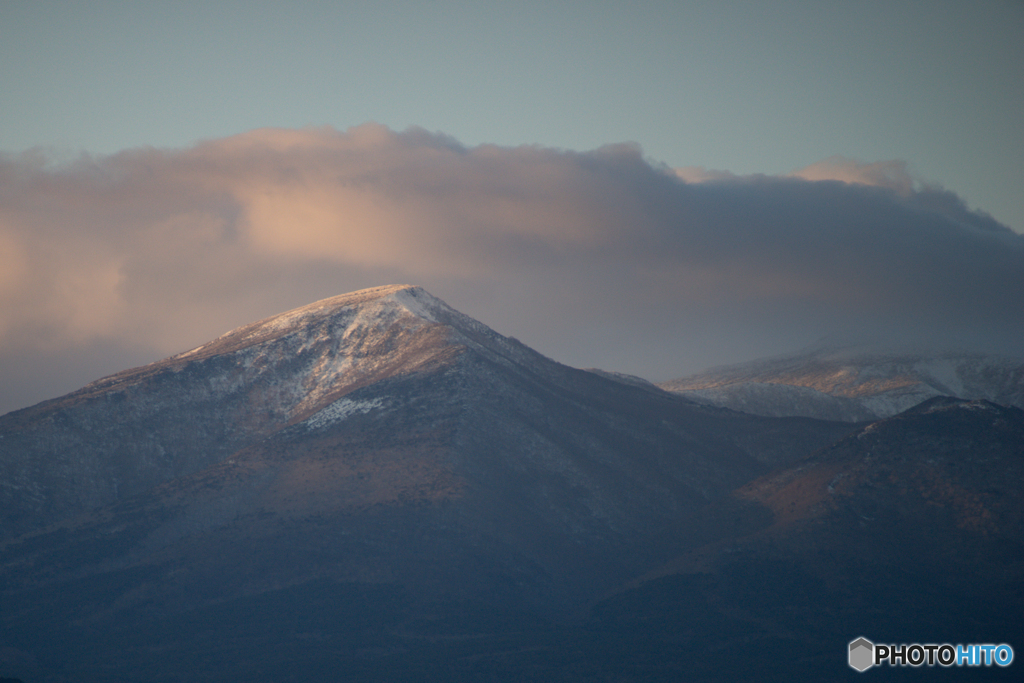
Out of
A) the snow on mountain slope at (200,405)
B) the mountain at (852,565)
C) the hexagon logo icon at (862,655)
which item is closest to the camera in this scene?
the hexagon logo icon at (862,655)

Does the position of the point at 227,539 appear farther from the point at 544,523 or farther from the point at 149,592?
the point at 544,523

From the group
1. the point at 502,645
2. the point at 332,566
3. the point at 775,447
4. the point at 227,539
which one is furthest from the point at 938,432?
the point at 227,539

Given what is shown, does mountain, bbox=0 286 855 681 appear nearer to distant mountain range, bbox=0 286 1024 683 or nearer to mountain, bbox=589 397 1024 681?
distant mountain range, bbox=0 286 1024 683

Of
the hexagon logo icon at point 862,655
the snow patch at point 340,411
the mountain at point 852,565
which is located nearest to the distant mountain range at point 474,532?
the mountain at point 852,565

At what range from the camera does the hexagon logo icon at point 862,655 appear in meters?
106

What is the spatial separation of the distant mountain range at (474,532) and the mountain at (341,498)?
0.45 m

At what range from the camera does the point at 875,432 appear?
146500 mm

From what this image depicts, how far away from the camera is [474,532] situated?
13738cm

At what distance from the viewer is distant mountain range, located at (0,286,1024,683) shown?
116438mm

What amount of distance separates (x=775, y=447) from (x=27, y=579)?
404ft

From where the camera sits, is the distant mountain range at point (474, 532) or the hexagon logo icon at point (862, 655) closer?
the hexagon logo icon at point (862, 655)

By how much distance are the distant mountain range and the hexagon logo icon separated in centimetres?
349

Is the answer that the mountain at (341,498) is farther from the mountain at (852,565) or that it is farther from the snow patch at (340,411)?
the mountain at (852,565)

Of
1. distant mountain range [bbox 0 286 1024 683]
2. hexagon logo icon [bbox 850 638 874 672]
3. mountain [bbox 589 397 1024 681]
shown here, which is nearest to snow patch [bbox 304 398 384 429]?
distant mountain range [bbox 0 286 1024 683]
